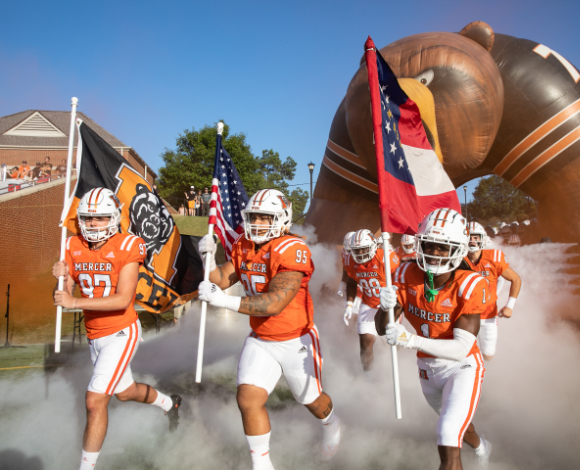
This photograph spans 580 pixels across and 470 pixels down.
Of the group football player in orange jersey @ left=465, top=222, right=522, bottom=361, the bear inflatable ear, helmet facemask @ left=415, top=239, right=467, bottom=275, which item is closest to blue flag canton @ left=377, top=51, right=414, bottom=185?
helmet facemask @ left=415, top=239, right=467, bottom=275

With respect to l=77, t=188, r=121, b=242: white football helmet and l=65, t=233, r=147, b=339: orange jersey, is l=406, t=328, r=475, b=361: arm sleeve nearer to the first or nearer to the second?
l=65, t=233, r=147, b=339: orange jersey

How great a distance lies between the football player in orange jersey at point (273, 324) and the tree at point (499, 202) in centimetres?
3378

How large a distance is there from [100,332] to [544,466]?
392 cm

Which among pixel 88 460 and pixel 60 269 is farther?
pixel 60 269

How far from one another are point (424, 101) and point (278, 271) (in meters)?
4.67

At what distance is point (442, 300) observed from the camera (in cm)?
283

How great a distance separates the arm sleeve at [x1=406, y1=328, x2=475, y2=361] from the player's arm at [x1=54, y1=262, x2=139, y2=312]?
2.20 m

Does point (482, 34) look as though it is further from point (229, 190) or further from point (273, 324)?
point (273, 324)

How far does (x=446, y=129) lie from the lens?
A: 682 centimetres

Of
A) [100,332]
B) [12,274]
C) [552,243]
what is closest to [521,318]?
[552,243]

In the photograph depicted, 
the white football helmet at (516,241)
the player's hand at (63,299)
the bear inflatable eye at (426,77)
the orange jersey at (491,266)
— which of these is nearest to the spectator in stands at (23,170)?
the bear inflatable eye at (426,77)

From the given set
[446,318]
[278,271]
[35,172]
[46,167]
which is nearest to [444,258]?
[446,318]

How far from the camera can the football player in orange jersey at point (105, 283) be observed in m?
3.25

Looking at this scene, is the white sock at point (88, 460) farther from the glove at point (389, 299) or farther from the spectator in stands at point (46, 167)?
the spectator in stands at point (46, 167)
